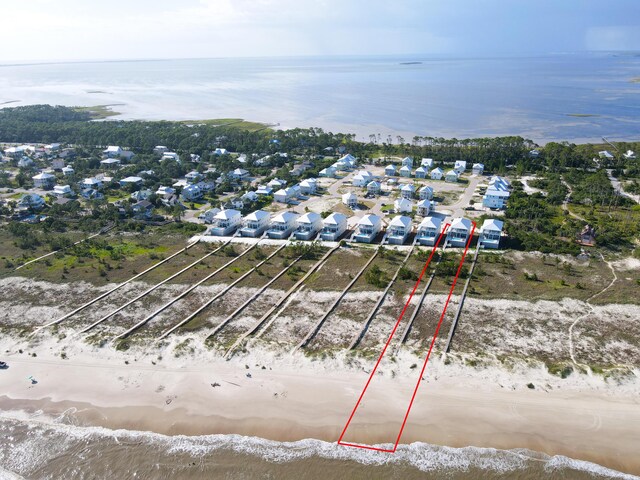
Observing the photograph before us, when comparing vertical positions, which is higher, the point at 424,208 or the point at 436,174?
the point at 436,174

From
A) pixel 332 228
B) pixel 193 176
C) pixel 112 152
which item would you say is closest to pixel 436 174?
pixel 332 228

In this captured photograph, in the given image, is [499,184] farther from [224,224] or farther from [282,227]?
[224,224]

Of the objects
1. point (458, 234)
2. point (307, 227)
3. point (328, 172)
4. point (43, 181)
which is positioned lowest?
point (43, 181)

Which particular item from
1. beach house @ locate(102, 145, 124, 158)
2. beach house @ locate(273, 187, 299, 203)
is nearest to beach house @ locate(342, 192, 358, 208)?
beach house @ locate(273, 187, 299, 203)

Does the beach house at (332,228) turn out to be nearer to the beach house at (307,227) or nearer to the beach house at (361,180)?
the beach house at (307,227)

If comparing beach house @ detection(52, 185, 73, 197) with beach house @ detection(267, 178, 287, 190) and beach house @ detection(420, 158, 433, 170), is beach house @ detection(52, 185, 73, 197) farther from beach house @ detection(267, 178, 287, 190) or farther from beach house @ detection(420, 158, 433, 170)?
beach house @ detection(420, 158, 433, 170)

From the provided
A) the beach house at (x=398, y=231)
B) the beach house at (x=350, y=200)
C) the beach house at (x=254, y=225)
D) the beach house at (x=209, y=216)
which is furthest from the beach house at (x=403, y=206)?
the beach house at (x=209, y=216)
